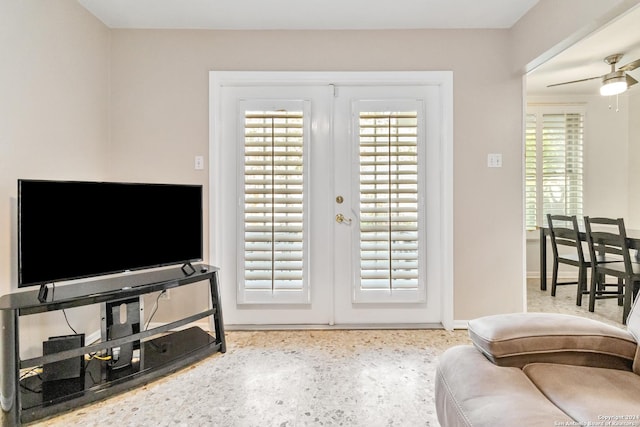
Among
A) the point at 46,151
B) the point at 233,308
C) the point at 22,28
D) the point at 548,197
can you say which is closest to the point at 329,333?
the point at 233,308

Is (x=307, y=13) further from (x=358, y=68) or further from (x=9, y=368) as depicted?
(x=9, y=368)

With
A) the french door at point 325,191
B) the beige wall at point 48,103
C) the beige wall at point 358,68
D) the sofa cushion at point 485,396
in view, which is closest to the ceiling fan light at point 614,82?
the beige wall at point 358,68

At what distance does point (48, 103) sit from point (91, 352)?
61.3 inches

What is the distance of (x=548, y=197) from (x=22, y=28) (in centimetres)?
532

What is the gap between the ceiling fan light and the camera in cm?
288

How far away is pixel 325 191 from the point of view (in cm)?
266

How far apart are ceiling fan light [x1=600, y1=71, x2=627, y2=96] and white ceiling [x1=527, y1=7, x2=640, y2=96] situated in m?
0.27

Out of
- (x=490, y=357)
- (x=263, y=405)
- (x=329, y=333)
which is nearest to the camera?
(x=490, y=357)

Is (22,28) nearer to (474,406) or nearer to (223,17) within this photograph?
(223,17)

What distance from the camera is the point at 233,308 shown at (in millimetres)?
2678

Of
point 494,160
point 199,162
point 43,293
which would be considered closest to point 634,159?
point 494,160

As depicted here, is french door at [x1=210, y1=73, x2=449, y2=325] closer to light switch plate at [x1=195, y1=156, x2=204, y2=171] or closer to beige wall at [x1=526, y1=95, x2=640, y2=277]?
light switch plate at [x1=195, y1=156, x2=204, y2=171]

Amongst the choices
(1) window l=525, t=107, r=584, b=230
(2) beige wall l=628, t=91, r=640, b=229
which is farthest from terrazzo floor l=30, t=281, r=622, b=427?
(2) beige wall l=628, t=91, r=640, b=229

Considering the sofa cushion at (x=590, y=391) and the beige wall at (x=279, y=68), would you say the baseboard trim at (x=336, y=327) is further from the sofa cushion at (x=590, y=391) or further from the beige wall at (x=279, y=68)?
the sofa cushion at (x=590, y=391)
